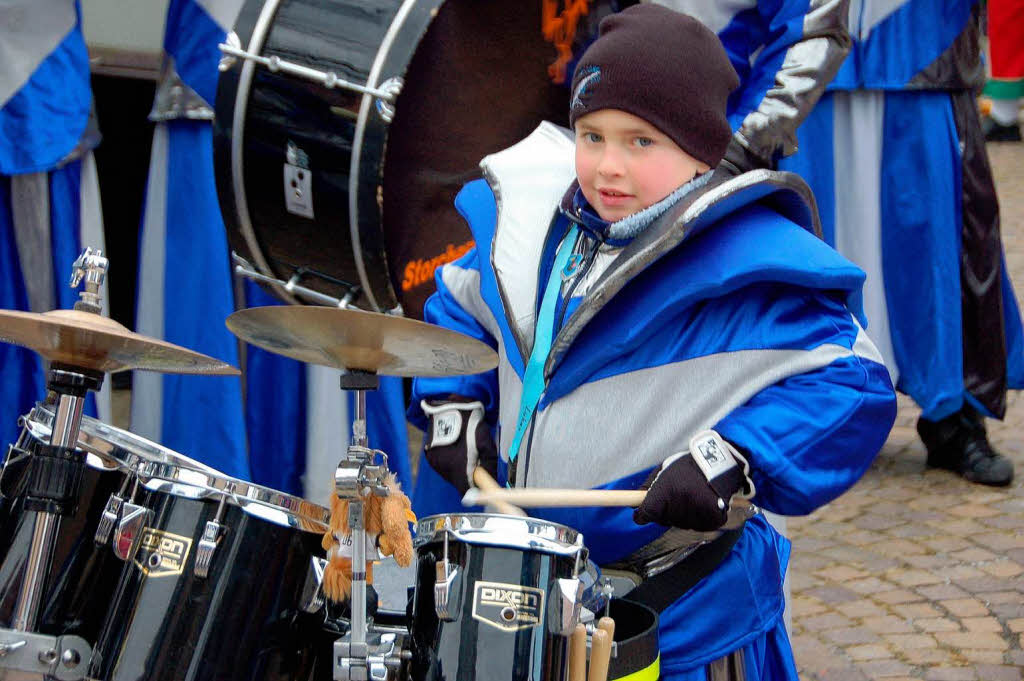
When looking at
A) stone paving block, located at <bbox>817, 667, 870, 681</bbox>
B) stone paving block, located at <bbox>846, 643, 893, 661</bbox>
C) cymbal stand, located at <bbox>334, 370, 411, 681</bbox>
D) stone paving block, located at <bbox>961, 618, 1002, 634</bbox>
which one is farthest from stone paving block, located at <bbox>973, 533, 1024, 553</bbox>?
cymbal stand, located at <bbox>334, 370, 411, 681</bbox>

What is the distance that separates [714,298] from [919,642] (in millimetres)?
2061

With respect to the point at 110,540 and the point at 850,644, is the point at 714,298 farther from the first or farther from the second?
the point at 850,644

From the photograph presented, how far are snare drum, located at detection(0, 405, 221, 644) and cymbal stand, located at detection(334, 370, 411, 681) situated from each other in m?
0.39

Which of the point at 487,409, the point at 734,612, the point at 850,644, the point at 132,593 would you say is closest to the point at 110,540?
the point at 132,593

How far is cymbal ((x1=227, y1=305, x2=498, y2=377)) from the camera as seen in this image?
202 centimetres

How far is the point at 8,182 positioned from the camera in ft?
13.2

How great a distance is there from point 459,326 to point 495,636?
80 cm

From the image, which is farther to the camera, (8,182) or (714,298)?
(8,182)

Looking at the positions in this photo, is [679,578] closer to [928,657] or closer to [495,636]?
[495,636]

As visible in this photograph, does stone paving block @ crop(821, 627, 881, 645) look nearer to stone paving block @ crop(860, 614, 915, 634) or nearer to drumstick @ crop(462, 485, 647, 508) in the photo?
stone paving block @ crop(860, 614, 915, 634)

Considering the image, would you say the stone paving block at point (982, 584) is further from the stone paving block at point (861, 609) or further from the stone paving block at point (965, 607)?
the stone paving block at point (861, 609)

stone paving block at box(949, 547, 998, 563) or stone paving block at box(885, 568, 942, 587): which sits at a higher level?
stone paving block at box(949, 547, 998, 563)

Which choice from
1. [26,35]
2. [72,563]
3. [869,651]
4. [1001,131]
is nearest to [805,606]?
[869,651]

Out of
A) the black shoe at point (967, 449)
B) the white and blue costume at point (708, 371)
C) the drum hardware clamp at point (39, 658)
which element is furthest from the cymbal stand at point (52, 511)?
the black shoe at point (967, 449)
